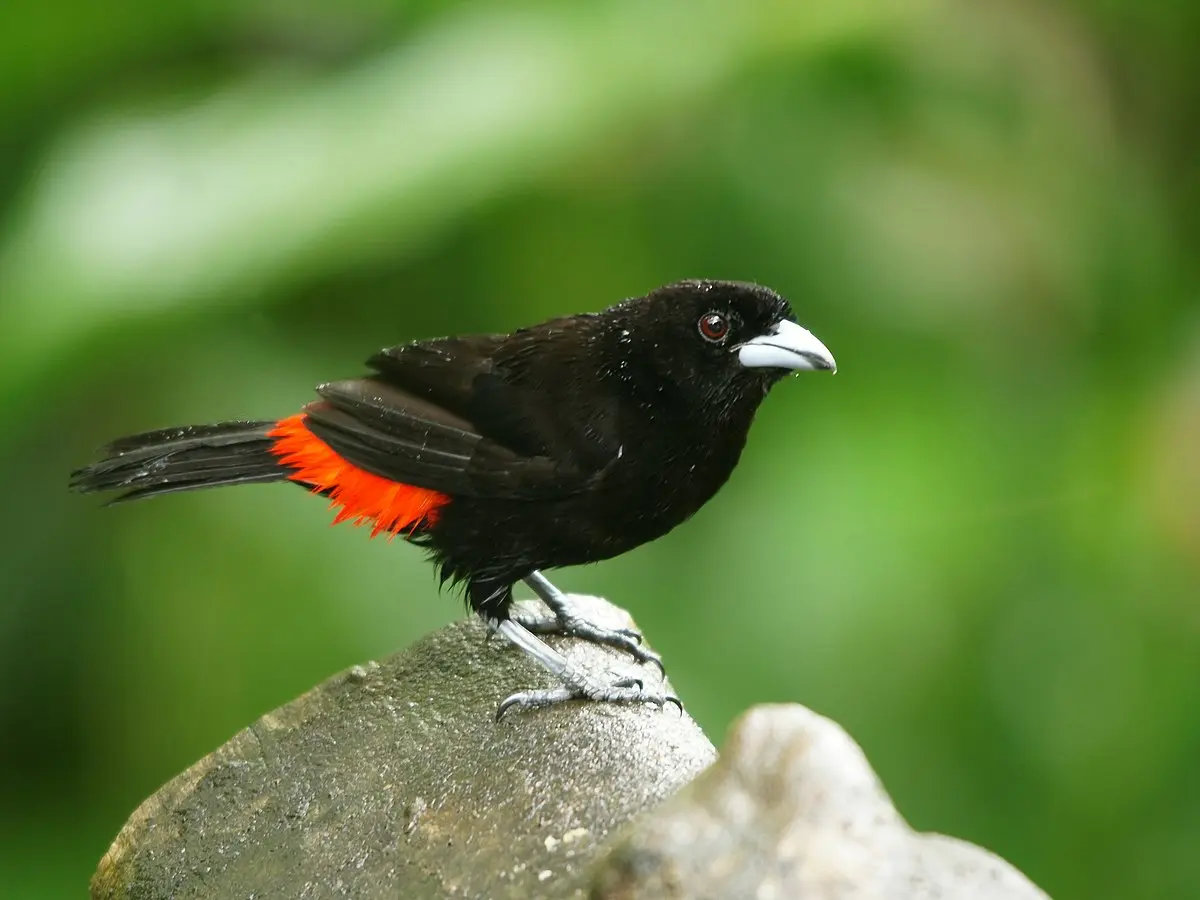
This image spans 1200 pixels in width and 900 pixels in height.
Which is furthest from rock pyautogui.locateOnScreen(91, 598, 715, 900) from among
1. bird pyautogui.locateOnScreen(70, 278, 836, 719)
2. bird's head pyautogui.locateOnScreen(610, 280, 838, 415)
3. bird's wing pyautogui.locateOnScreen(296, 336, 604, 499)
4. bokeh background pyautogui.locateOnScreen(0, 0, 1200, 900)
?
bokeh background pyautogui.locateOnScreen(0, 0, 1200, 900)

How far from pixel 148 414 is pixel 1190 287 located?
3.45 meters

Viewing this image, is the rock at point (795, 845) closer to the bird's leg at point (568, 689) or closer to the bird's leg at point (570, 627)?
the bird's leg at point (568, 689)

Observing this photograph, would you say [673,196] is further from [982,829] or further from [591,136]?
[982,829]

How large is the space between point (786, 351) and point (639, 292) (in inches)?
72.4

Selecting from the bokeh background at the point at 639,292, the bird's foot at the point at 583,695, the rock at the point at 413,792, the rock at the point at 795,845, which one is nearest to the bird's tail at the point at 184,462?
the rock at the point at 413,792

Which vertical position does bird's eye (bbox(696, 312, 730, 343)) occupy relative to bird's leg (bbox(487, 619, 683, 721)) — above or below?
above

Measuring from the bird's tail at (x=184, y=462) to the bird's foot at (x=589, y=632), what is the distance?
0.72 m

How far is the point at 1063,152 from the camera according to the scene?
4.95 m

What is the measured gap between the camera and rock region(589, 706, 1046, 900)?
73.4 inches

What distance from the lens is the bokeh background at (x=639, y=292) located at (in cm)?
397

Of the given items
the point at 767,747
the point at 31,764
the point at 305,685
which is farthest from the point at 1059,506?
the point at 31,764

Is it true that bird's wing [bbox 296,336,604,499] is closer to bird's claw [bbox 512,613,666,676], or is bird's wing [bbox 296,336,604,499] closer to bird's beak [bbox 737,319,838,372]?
bird's beak [bbox 737,319,838,372]

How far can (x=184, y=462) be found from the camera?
315cm

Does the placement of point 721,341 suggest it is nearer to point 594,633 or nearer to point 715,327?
point 715,327
